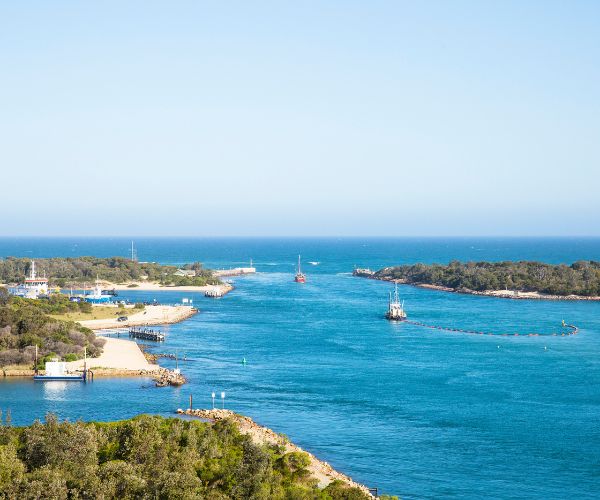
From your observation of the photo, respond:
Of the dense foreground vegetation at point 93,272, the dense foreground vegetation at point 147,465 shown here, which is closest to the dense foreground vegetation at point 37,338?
the dense foreground vegetation at point 147,465

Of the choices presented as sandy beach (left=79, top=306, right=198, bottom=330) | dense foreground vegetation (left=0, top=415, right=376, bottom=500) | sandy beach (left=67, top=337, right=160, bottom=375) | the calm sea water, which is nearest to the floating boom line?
the calm sea water

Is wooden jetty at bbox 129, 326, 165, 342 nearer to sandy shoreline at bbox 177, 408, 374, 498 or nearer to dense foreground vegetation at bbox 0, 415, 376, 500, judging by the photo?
sandy shoreline at bbox 177, 408, 374, 498

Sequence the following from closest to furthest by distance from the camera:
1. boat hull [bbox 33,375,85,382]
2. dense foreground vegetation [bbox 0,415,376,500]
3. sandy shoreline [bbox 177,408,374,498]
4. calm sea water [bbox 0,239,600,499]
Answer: dense foreground vegetation [bbox 0,415,376,500]
sandy shoreline [bbox 177,408,374,498]
calm sea water [bbox 0,239,600,499]
boat hull [bbox 33,375,85,382]

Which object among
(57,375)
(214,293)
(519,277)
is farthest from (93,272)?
(57,375)

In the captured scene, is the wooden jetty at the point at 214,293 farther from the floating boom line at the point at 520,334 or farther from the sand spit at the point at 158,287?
the floating boom line at the point at 520,334

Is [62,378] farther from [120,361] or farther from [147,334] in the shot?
[147,334]

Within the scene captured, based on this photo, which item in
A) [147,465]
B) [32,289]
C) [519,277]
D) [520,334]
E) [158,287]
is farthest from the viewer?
[158,287]
